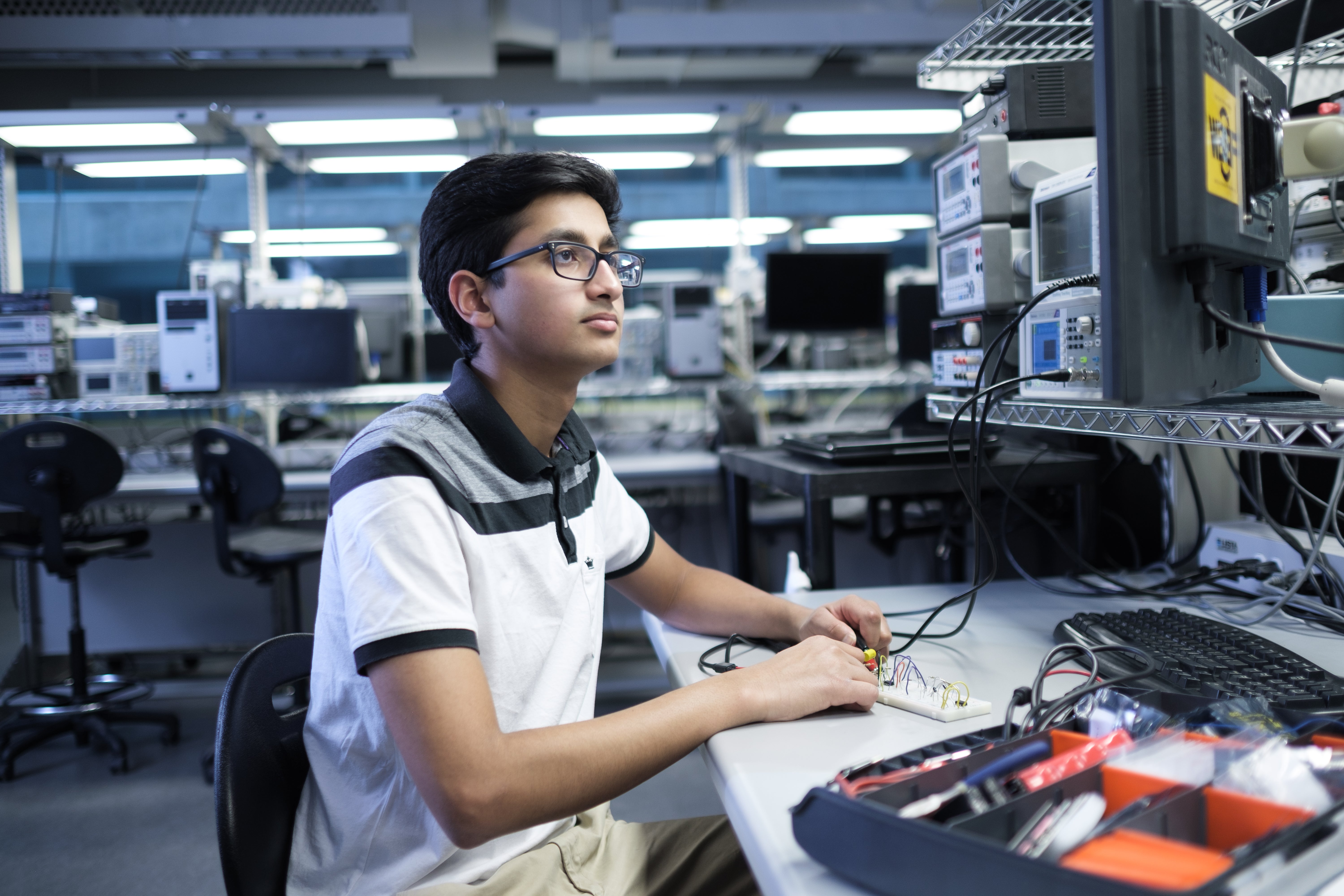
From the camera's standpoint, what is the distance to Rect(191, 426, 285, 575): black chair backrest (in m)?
2.63

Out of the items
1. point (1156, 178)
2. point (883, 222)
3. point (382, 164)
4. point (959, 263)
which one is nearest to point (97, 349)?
point (382, 164)

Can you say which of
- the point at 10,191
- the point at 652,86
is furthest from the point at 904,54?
the point at 10,191

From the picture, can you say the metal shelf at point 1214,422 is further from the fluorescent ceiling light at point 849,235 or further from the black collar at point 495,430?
the fluorescent ceiling light at point 849,235

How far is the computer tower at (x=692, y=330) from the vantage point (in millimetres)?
3646

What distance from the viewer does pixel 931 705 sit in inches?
31.7

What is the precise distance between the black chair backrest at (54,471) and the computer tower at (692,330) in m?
2.04

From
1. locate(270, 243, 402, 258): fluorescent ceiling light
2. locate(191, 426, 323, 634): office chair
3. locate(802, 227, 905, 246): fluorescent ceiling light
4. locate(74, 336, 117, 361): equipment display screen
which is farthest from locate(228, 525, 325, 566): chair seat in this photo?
locate(802, 227, 905, 246): fluorescent ceiling light

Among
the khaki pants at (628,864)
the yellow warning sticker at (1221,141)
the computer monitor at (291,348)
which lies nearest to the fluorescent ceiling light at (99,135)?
the computer monitor at (291,348)

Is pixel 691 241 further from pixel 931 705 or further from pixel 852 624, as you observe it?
pixel 931 705

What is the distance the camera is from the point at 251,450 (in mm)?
2635

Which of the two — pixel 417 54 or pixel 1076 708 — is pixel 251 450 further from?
pixel 417 54

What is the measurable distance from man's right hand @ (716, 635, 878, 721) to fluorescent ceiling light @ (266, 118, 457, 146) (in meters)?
3.49

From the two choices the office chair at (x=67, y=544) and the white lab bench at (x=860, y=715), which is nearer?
the white lab bench at (x=860, y=715)

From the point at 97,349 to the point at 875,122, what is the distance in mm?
3685
